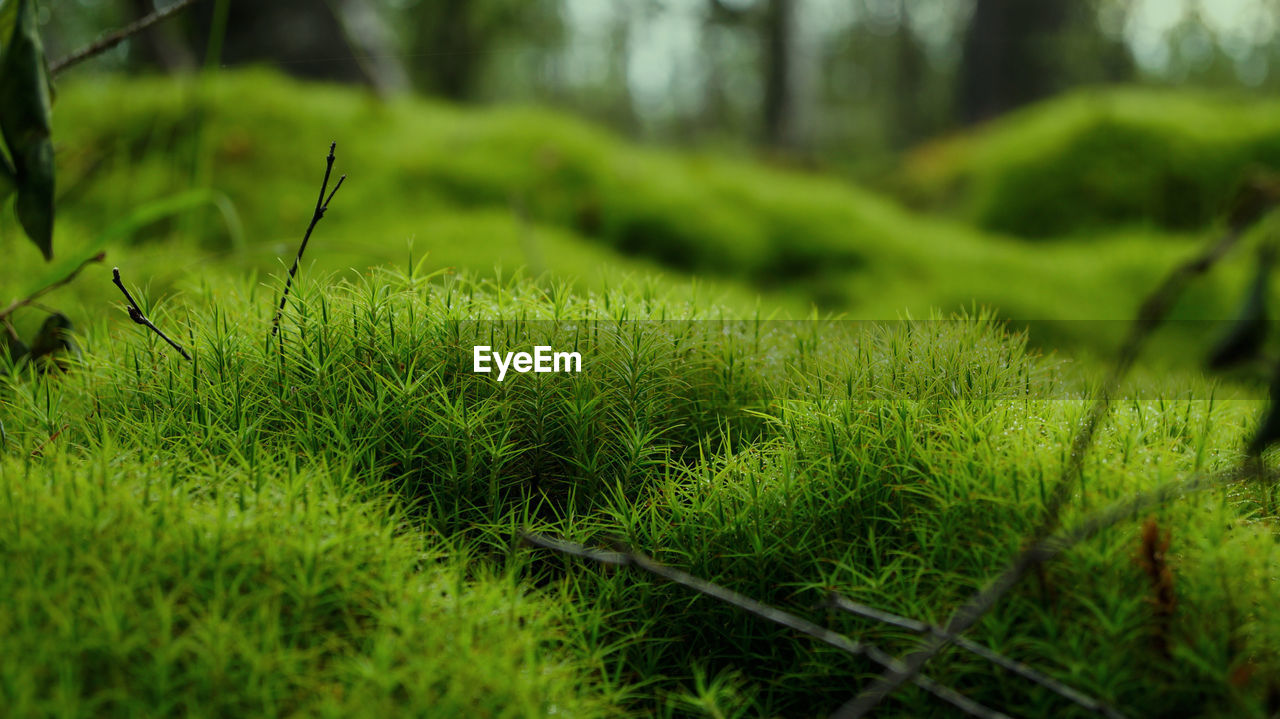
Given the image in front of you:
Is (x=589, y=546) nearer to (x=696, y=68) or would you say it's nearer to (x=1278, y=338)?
(x=1278, y=338)

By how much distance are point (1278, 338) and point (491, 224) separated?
1928 millimetres

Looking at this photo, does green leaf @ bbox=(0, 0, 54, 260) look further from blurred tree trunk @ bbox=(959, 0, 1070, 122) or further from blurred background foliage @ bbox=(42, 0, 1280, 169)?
blurred tree trunk @ bbox=(959, 0, 1070, 122)

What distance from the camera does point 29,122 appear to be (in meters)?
1.08

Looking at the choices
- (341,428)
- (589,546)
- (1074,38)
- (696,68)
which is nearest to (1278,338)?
(589,546)

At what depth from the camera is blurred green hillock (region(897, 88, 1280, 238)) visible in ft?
11.2

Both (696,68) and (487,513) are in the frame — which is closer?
(487,513)

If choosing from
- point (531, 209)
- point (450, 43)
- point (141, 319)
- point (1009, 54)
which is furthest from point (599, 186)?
point (450, 43)

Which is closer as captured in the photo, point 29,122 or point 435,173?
point 29,122

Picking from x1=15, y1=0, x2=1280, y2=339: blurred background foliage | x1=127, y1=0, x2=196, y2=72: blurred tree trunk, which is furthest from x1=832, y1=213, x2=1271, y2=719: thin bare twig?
x1=127, y1=0, x2=196, y2=72: blurred tree trunk

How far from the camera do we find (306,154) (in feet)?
8.86

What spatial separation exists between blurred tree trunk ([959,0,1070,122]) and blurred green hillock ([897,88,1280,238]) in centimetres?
166

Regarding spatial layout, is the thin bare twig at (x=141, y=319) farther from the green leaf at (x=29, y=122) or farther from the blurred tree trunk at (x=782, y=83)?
the blurred tree trunk at (x=782, y=83)

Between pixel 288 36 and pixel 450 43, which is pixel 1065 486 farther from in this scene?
pixel 450 43

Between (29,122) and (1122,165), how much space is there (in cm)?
377
